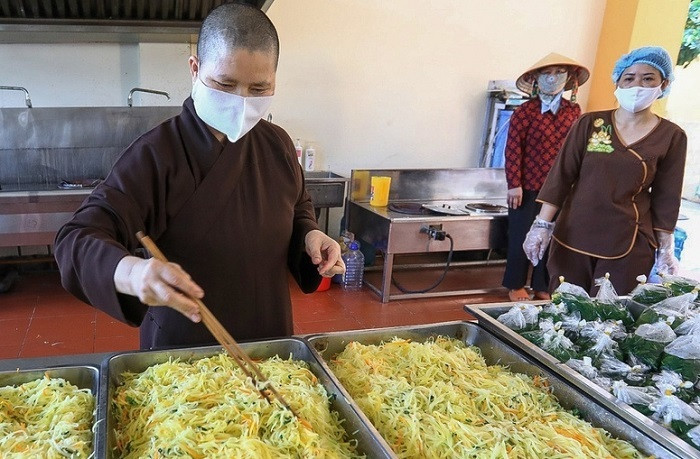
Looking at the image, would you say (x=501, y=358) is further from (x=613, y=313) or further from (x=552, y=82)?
(x=552, y=82)

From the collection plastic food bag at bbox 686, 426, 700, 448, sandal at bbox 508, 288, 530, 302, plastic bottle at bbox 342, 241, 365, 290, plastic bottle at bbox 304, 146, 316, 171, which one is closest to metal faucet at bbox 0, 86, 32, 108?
plastic bottle at bbox 304, 146, 316, 171

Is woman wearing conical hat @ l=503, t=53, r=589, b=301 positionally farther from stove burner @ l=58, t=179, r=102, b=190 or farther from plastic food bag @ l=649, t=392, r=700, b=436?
stove burner @ l=58, t=179, r=102, b=190

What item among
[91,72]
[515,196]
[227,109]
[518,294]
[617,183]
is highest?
[91,72]

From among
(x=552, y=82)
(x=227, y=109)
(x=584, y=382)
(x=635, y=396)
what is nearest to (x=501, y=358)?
(x=584, y=382)

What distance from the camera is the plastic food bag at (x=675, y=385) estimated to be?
144cm

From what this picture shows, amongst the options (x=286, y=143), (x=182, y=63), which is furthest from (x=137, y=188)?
(x=182, y=63)

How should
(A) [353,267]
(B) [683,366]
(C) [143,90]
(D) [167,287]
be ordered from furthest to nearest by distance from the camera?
(A) [353,267] → (C) [143,90] → (B) [683,366] → (D) [167,287]

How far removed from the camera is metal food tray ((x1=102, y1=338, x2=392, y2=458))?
1.16 metres

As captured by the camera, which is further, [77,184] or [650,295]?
[77,184]

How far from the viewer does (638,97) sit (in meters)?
2.69

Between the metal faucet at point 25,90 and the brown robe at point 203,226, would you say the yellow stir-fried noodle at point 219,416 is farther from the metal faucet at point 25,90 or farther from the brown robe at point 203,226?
the metal faucet at point 25,90

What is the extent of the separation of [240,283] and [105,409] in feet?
1.79

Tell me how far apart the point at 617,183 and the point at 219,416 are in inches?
98.8

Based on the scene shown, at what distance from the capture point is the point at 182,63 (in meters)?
4.68
